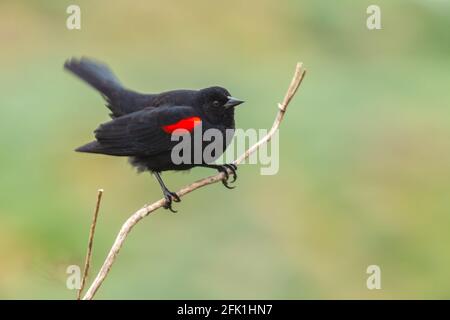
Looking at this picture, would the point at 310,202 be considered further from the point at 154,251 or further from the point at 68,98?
the point at 68,98

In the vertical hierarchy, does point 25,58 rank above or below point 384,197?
above

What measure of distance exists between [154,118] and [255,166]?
5.59 m

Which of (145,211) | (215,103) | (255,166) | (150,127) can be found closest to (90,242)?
(145,211)

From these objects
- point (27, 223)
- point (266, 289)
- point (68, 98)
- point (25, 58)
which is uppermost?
point (25, 58)

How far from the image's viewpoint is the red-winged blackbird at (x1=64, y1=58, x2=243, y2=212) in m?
4.65

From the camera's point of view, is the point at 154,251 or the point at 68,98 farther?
the point at 68,98

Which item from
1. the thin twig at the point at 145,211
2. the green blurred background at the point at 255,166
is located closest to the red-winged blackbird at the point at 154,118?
the thin twig at the point at 145,211

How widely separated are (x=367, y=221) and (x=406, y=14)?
6856mm

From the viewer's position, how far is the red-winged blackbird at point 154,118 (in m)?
4.65

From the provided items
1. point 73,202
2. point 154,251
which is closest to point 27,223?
point 73,202

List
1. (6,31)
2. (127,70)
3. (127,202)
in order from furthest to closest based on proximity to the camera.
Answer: (6,31), (127,70), (127,202)

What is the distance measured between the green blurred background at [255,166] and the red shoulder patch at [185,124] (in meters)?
1.80

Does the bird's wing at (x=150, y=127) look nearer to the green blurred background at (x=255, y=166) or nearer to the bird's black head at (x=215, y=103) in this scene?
the bird's black head at (x=215, y=103)

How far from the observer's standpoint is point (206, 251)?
884cm
